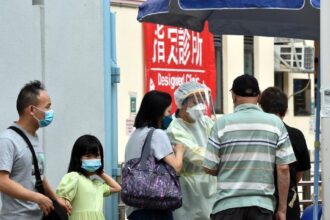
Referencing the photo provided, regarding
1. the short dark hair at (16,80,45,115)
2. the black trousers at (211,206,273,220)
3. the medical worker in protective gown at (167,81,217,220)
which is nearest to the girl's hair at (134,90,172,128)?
the medical worker in protective gown at (167,81,217,220)

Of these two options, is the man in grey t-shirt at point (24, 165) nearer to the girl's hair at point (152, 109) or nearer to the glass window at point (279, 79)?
the girl's hair at point (152, 109)

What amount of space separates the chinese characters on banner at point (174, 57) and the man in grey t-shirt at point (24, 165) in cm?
1086

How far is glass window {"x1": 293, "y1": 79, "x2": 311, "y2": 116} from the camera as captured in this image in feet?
72.1

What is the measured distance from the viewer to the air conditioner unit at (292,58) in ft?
68.4

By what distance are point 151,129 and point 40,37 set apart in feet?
4.56

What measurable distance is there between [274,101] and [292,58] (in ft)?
47.1

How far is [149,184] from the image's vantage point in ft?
21.0

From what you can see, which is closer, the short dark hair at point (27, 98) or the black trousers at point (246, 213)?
the short dark hair at point (27, 98)

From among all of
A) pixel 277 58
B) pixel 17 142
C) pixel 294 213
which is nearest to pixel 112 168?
pixel 294 213

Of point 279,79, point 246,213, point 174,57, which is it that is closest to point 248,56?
point 279,79

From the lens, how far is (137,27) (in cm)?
1639

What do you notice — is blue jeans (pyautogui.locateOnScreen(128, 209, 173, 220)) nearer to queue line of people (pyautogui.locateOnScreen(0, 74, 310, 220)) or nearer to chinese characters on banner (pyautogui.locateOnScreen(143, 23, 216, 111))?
queue line of people (pyautogui.locateOnScreen(0, 74, 310, 220))


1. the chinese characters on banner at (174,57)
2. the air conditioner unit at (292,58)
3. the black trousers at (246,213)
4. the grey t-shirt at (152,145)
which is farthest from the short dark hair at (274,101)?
the air conditioner unit at (292,58)

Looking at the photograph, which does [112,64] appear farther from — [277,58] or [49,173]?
[277,58]
